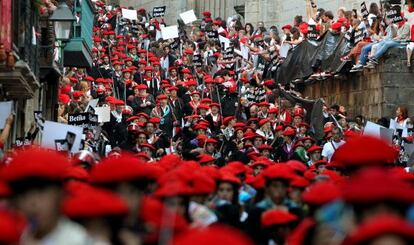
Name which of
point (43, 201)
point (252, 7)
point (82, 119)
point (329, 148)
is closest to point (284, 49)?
point (329, 148)

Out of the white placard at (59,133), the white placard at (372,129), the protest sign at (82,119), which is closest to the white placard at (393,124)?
the white placard at (372,129)

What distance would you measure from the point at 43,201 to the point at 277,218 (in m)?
4.29

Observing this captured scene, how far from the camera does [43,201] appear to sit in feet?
27.8

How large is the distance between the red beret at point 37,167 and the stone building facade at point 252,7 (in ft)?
120

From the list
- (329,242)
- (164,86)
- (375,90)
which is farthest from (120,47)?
(329,242)

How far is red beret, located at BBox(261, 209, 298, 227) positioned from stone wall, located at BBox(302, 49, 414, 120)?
21.3 meters

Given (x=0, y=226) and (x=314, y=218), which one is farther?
(x=314, y=218)

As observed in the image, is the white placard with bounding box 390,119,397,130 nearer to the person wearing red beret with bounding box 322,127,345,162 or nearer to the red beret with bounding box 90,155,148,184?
the person wearing red beret with bounding box 322,127,345,162

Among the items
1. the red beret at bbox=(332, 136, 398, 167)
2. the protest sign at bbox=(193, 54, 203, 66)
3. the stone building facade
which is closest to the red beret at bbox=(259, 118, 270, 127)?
the stone building facade

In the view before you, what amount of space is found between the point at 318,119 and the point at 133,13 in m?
20.1

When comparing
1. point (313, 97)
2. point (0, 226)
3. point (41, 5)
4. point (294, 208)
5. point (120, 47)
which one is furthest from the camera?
point (120, 47)

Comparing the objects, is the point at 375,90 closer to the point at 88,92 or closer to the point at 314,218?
the point at 88,92

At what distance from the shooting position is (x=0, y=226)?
7691 millimetres

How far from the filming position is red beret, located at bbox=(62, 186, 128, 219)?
8.70m
